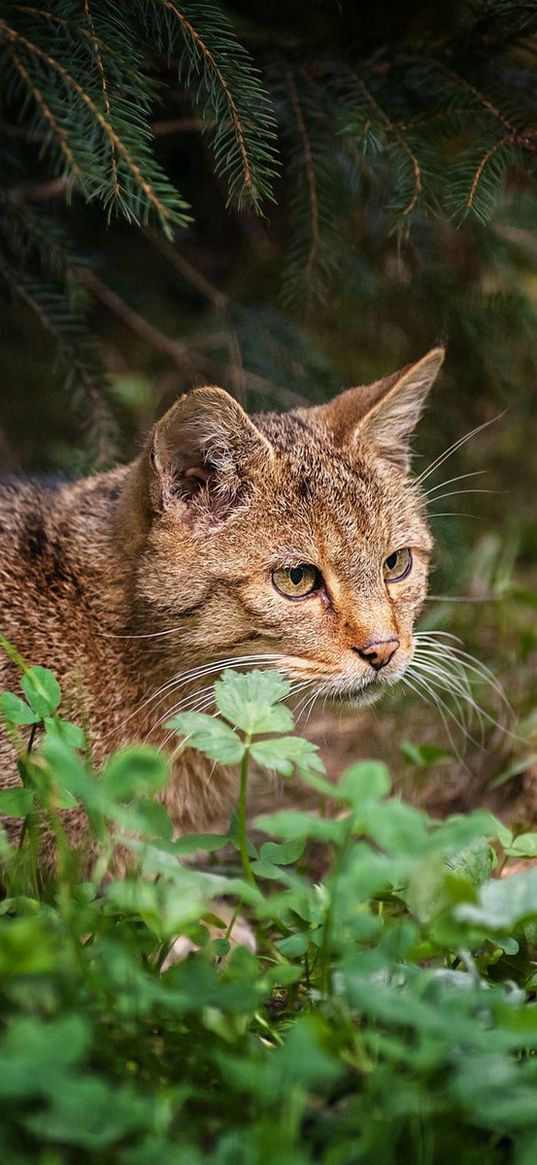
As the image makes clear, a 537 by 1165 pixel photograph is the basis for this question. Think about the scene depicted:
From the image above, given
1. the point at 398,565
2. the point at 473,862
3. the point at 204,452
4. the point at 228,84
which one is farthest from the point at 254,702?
the point at 228,84

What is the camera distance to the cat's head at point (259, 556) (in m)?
2.35

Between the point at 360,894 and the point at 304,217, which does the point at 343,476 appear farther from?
the point at 360,894

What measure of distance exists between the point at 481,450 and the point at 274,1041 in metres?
3.34

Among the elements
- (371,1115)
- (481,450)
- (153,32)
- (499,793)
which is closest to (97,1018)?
(371,1115)

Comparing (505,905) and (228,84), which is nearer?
(505,905)

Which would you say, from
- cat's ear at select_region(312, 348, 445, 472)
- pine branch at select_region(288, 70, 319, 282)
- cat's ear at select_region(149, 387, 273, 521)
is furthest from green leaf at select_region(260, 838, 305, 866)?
pine branch at select_region(288, 70, 319, 282)

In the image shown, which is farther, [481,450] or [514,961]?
[481,450]

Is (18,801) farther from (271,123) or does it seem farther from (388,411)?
(271,123)

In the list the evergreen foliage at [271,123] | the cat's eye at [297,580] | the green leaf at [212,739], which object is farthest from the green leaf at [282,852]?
the evergreen foliage at [271,123]

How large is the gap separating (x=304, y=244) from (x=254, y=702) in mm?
1724

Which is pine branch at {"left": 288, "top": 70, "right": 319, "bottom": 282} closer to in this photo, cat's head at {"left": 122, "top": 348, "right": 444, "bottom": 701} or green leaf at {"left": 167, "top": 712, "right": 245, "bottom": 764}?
cat's head at {"left": 122, "top": 348, "right": 444, "bottom": 701}

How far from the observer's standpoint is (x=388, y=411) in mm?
2707

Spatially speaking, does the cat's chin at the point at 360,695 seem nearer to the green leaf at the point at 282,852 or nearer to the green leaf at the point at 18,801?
the green leaf at the point at 282,852

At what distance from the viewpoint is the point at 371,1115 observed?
1237mm
